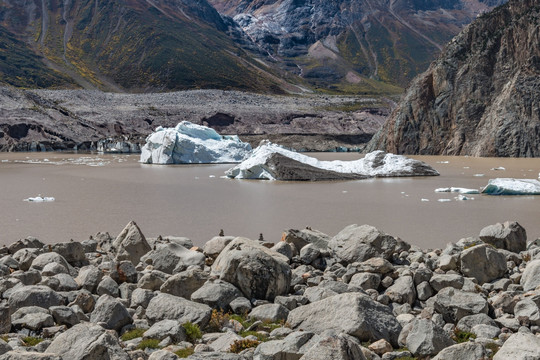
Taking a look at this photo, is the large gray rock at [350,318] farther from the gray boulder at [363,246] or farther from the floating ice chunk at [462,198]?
the floating ice chunk at [462,198]

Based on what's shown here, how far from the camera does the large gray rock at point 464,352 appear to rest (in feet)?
17.5

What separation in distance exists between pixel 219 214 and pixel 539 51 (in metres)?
41.8

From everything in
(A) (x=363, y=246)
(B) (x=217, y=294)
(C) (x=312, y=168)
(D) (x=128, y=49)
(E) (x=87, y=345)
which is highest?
(D) (x=128, y=49)

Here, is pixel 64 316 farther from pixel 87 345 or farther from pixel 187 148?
pixel 187 148

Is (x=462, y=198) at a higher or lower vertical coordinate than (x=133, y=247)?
higher

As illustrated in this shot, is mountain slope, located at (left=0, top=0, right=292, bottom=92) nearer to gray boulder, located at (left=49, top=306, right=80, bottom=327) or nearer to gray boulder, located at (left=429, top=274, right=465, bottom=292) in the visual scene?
gray boulder, located at (left=429, top=274, right=465, bottom=292)

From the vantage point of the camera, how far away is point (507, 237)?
34.8 ft

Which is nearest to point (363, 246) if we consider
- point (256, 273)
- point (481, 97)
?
point (256, 273)

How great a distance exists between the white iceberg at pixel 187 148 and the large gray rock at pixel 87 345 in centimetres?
3695

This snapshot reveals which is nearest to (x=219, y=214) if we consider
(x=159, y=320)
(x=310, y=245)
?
(x=310, y=245)

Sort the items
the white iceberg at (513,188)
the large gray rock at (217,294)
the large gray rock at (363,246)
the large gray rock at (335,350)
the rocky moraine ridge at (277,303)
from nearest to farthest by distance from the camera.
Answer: the large gray rock at (335,350) < the rocky moraine ridge at (277,303) < the large gray rock at (217,294) < the large gray rock at (363,246) < the white iceberg at (513,188)

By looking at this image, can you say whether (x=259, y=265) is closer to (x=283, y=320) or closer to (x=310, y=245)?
(x=283, y=320)

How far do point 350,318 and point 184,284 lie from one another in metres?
2.65

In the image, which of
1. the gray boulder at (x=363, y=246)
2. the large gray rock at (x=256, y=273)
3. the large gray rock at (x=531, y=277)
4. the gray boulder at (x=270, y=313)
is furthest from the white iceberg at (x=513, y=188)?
the gray boulder at (x=270, y=313)
